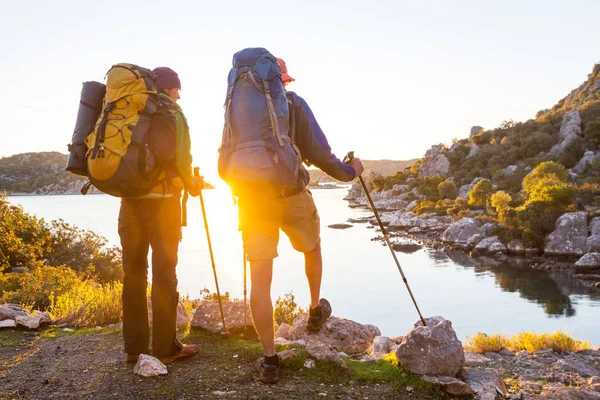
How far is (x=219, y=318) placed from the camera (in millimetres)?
4996

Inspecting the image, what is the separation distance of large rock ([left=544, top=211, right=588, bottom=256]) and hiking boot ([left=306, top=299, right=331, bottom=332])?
36.0 meters

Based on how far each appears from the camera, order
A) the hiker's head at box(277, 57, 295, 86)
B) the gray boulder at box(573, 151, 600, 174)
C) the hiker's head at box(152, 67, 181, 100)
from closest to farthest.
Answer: the hiker's head at box(277, 57, 295, 86) → the hiker's head at box(152, 67, 181, 100) → the gray boulder at box(573, 151, 600, 174)

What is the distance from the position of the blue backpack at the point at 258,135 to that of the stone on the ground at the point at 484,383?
2.02 m

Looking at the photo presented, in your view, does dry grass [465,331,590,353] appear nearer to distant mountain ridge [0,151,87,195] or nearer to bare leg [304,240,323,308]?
bare leg [304,240,323,308]

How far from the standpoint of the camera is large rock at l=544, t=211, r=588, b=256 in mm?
35125

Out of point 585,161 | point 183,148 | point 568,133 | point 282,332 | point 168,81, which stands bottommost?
point 282,332

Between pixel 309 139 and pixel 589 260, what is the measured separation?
3475cm

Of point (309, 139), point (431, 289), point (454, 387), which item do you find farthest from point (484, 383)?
point (431, 289)

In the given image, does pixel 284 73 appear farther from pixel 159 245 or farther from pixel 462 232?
pixel 462 232

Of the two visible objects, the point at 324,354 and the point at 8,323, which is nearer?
the point at 324,354

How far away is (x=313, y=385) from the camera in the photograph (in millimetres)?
3455

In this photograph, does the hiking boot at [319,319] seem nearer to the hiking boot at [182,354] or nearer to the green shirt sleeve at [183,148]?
the hiking boot at [182,354]

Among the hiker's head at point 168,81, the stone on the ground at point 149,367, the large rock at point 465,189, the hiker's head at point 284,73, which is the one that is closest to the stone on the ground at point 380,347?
the stone on the ground at point 149,367

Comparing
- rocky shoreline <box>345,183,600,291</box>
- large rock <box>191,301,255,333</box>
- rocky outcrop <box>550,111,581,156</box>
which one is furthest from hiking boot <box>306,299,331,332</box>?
rocky outcrop <box>550,111,581,156</box>
